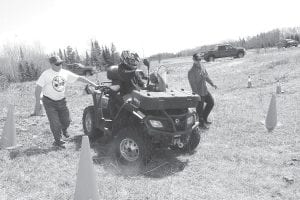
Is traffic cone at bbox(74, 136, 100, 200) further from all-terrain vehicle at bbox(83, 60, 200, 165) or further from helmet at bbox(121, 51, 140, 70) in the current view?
helmet at bbox(121, 51, 140, 70)

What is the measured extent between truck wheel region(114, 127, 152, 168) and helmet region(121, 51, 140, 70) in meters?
1.24

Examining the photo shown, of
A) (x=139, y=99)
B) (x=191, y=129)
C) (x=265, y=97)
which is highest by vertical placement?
(x=139, y=99)

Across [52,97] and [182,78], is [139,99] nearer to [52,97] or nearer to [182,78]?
[52,97]

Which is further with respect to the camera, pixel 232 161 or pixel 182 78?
pixel 182 78

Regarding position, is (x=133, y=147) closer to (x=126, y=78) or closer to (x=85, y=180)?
(x=126, y=78)

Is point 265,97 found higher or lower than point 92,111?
lower

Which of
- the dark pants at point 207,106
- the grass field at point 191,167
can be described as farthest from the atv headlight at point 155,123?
the dark pants at point 207,106

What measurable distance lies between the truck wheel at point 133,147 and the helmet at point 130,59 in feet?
4.08

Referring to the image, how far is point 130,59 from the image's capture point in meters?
6.71

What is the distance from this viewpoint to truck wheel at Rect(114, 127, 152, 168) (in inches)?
240

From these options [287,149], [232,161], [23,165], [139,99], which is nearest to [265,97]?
[287,149]

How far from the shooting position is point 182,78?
81.9 feet

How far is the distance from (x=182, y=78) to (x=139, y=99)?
62.2 ft

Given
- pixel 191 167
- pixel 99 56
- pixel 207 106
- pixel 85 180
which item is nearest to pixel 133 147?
pixel 191 167
